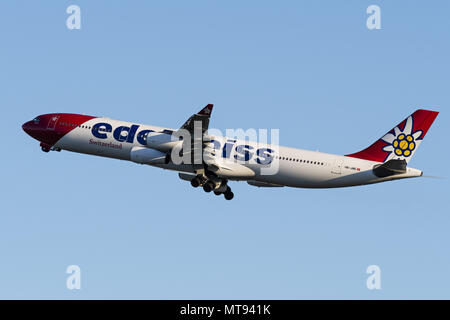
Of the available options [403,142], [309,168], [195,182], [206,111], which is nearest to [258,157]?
[309,168]

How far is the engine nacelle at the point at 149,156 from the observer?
6644cm

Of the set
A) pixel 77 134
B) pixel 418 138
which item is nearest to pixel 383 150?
pixel 418 138

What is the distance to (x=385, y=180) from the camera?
6438 cm

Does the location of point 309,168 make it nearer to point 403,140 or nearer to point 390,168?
point 390,168

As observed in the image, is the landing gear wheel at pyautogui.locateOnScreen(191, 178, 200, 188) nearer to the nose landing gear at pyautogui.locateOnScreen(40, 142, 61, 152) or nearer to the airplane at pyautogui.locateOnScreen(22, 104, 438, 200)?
the airplane at pyautogui.locateOnScreen(22, 104, 438, 200)

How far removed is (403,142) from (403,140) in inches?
7.3

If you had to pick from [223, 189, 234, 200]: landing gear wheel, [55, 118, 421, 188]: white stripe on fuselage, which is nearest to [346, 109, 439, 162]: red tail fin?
[55, 118, 421, 188]: white stripe on fuselage

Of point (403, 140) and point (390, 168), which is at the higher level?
point (403, 140)

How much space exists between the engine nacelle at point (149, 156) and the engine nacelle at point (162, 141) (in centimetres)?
67

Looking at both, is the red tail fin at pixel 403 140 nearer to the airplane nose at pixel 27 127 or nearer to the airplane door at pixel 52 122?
the airplane door at pixel 52 122

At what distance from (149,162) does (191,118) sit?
685 cm

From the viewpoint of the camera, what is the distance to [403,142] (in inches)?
2596
